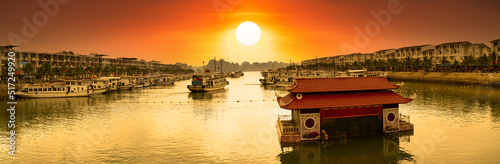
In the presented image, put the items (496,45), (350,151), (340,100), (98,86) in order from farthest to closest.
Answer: (496,45)
(98,86)
(340,100)
(350,151)

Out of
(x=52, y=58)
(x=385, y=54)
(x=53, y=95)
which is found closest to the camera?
(x=53, y=95)

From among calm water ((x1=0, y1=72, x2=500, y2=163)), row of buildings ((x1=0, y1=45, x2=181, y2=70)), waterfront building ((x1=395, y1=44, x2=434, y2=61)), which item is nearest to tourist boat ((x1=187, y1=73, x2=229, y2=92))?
calm water ((x1=0, y1=72, x2=500, y2=163))

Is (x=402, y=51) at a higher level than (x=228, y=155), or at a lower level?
higher

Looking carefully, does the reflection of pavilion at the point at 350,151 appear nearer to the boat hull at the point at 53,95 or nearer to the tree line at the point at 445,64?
the boat hull at the point at 53,95

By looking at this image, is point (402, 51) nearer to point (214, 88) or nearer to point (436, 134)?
point (214, 88)

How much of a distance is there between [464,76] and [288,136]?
96755 millimetres

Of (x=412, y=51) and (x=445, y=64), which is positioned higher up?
(x=412, y=51)

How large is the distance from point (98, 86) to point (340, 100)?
78899 mm

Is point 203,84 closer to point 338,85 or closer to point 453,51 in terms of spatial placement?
point 338,85

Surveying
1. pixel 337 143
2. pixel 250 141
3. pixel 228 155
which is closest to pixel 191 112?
pixel 250 141

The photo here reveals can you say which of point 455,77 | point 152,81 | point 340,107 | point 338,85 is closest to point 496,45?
point 455,77

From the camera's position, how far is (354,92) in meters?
28.0

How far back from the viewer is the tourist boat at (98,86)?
82.8 metres

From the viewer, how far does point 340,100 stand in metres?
26.7
